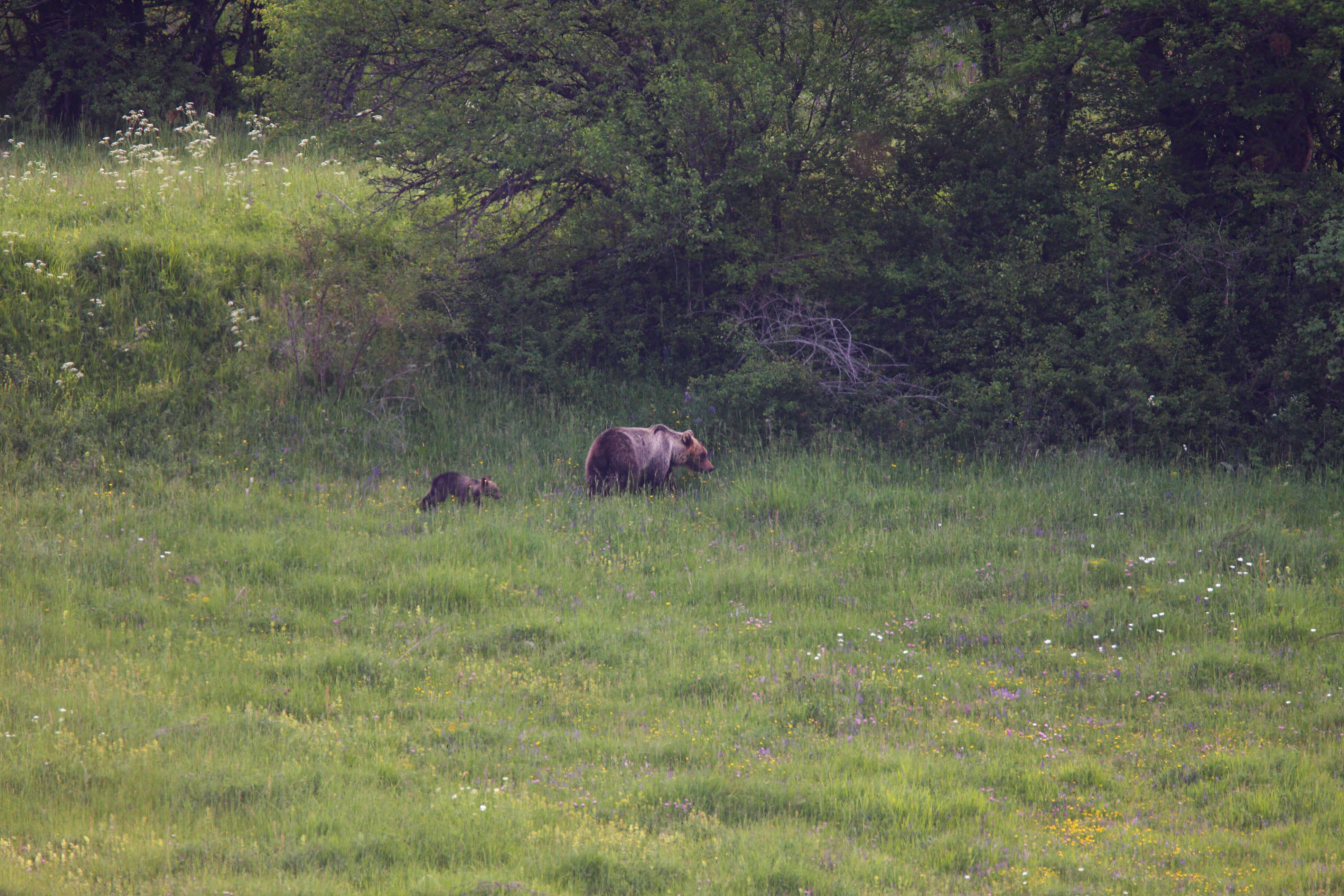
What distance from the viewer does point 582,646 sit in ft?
28.3

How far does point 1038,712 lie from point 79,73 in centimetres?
2295

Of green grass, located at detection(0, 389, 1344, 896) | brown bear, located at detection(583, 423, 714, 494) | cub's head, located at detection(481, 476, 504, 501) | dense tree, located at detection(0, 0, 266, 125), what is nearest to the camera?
green grass, located at detection(0, 389, 1344, 896)

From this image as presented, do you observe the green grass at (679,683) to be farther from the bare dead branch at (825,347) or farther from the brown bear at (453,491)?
the bare dead branch at (825,347)

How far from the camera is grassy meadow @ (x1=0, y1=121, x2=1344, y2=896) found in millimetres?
5859

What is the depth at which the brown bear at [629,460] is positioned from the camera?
1273 cm

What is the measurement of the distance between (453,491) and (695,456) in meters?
3.12

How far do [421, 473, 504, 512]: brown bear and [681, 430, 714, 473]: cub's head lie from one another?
2.70 meters

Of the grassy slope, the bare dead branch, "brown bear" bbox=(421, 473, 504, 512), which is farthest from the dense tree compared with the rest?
"brown bear" bbox=(421, 473, 504, 512)

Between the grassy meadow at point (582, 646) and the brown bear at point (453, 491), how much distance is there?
0.34m

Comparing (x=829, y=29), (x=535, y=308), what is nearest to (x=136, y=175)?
(x=535, y=308)

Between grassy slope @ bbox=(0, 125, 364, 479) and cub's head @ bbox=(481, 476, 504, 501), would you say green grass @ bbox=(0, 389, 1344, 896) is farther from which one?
grassy slope @ bbox=(0, 125, 364, 479)

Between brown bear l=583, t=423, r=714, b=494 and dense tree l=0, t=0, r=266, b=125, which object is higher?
dense tree l=0, t=0, r=266, b=125

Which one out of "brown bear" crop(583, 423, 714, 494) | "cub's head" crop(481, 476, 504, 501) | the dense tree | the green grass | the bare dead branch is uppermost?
the dense tree

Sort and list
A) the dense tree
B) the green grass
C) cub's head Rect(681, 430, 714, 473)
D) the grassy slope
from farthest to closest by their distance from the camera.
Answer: the dense tree, cub's head Rect(681, 430, 714, 473), the grassy slope, the green grass
